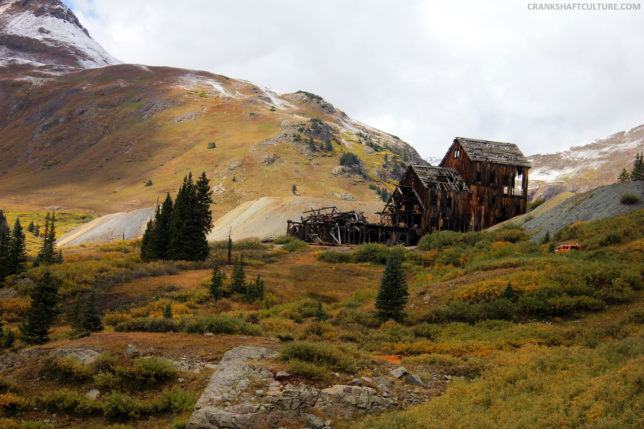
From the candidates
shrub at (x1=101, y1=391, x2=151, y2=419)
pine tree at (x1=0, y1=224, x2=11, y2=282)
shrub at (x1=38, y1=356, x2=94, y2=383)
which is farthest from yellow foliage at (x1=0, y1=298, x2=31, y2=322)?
shrub at (x1=101, y1=391, x2=151, y2=419)

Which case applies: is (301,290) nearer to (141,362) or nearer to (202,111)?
(141,362)

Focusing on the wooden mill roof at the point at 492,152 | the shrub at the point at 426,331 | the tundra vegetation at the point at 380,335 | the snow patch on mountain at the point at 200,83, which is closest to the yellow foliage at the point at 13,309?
the tundra vegetation at the point at 380,335

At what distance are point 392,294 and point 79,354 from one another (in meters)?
11.4

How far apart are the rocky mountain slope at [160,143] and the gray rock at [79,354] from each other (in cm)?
6537

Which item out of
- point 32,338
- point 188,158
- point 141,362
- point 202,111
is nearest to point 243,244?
point 32,338

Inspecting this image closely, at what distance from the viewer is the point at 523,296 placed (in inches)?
652

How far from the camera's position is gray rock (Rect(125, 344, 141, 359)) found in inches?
435

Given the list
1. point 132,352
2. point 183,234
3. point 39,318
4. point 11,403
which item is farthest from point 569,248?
point 183,234

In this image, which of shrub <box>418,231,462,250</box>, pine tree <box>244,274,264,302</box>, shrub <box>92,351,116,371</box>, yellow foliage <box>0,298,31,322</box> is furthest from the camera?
shrub <box>418,231,462,250</box>

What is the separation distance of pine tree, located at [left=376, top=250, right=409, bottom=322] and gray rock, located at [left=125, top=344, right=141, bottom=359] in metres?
9.57

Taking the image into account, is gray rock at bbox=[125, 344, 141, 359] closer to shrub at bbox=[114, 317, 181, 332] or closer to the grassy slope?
shrub at bbox=[114, 317, 181, 332]

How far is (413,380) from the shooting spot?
10336 millimetres

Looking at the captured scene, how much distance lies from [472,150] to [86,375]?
45041mm

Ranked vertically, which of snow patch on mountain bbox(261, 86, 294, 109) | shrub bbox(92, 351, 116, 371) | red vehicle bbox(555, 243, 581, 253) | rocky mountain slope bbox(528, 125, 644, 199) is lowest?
shrub bbox(92, 351, 116, 371)
